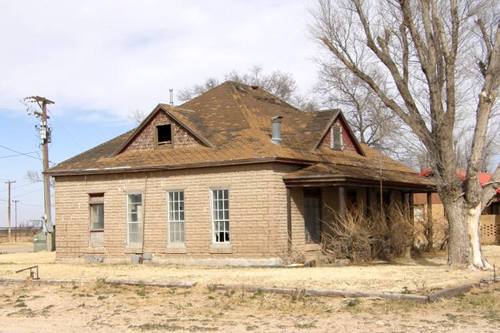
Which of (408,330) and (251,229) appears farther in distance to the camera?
(251,229)

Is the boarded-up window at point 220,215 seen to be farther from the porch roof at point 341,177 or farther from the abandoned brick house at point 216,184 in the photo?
the porch roof at point 341,177

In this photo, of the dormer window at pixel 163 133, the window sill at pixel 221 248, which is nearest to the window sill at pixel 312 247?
the window sill at pixel 221 248

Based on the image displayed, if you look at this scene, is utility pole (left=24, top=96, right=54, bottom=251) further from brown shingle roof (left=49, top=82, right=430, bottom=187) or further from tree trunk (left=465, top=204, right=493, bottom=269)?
tree trunk (left=465, top=204, right=493, bottom=269)

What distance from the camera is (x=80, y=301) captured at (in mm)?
13688

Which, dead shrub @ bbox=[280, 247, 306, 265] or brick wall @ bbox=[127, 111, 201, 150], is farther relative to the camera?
brick wall @ bbox=[127, 111, 201, 150]

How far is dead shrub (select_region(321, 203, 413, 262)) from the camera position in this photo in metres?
19.8

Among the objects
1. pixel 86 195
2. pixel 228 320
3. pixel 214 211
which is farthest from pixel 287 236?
pixel 228 320

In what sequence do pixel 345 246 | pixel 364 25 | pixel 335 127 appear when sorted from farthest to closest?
pixel 335 127
pixel 345 246
pixel 364 25

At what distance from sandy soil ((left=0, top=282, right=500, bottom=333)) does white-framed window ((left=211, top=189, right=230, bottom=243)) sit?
22.0 feet

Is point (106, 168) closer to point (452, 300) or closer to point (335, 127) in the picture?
point (335, 127)

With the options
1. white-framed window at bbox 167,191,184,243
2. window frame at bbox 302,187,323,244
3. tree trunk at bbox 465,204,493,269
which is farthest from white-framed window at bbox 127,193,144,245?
tree trunk at bbox 465,204,493,269

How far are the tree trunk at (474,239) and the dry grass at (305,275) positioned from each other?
24.2 inches

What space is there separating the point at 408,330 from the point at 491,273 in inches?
280

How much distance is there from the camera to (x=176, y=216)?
2217 cm
